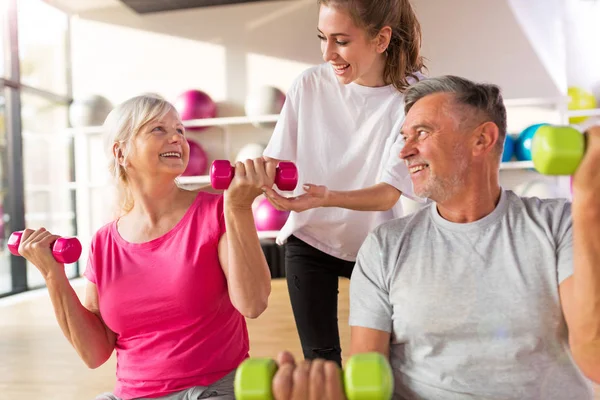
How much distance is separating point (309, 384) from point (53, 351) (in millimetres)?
3016

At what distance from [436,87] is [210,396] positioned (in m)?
0.87

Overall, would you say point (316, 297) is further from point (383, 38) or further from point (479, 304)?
point (383, 38)

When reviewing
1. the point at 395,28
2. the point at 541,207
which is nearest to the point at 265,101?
the point at 395,28

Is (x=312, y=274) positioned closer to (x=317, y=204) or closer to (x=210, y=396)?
(x=317, y=204)

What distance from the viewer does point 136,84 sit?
6719mm

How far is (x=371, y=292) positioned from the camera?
130cm

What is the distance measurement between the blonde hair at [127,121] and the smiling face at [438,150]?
642 millimetres

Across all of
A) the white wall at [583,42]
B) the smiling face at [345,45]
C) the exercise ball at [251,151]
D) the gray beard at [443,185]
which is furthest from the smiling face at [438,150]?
the white wall at [583,42]

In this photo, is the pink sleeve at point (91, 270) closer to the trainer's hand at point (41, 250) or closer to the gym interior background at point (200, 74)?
the trainer's hand at point (41, 250)

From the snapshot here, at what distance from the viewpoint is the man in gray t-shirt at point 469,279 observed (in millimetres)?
1164

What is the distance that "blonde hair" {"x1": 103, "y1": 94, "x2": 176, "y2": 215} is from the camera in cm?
152

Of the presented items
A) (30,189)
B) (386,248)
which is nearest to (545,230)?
(386,248)

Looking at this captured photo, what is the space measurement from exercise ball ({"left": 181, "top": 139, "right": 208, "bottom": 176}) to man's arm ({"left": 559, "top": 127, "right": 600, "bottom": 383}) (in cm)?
514

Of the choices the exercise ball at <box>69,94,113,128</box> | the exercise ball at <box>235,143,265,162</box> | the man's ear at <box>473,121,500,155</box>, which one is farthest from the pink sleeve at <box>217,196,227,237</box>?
the exercise ball at <box>69,94,113,128</box>
